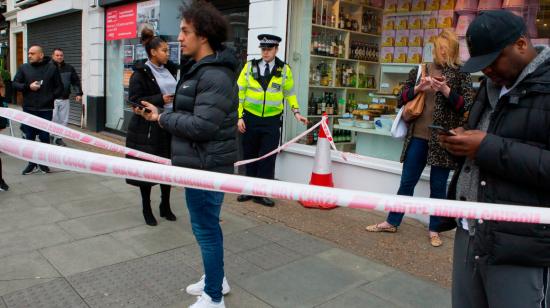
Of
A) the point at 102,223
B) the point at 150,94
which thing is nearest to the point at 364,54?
the point at 150,94

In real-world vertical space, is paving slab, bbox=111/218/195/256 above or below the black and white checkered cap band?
below

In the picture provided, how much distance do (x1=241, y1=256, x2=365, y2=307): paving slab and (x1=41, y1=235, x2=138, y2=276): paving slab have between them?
4.16ft

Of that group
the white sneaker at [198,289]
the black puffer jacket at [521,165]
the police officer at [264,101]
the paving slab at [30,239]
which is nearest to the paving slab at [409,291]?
the white sneaker at [198,289]

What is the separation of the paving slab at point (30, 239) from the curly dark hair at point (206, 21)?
2676mm

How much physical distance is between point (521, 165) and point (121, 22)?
10719mm

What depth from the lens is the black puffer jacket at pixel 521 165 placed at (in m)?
1.66

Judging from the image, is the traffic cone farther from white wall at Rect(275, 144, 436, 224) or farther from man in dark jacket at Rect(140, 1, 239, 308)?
man in dark jacket at Rect(140, 1, 239, 308)

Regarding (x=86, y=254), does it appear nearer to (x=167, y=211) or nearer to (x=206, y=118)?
(x=167, y=211)

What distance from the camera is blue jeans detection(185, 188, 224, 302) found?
2912mm

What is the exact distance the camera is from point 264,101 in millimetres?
5805

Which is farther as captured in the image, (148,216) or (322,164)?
(322,164)

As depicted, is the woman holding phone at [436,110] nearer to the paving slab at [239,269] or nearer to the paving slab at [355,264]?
the paving slab at [355,264]

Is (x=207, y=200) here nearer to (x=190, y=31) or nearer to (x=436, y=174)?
(x=190, y=31)

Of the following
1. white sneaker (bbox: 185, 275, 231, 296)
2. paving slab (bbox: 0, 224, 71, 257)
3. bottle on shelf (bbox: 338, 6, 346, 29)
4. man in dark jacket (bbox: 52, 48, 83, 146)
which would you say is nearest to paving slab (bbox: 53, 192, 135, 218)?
paving slab (bbox: 0, 224, 71, 257)
